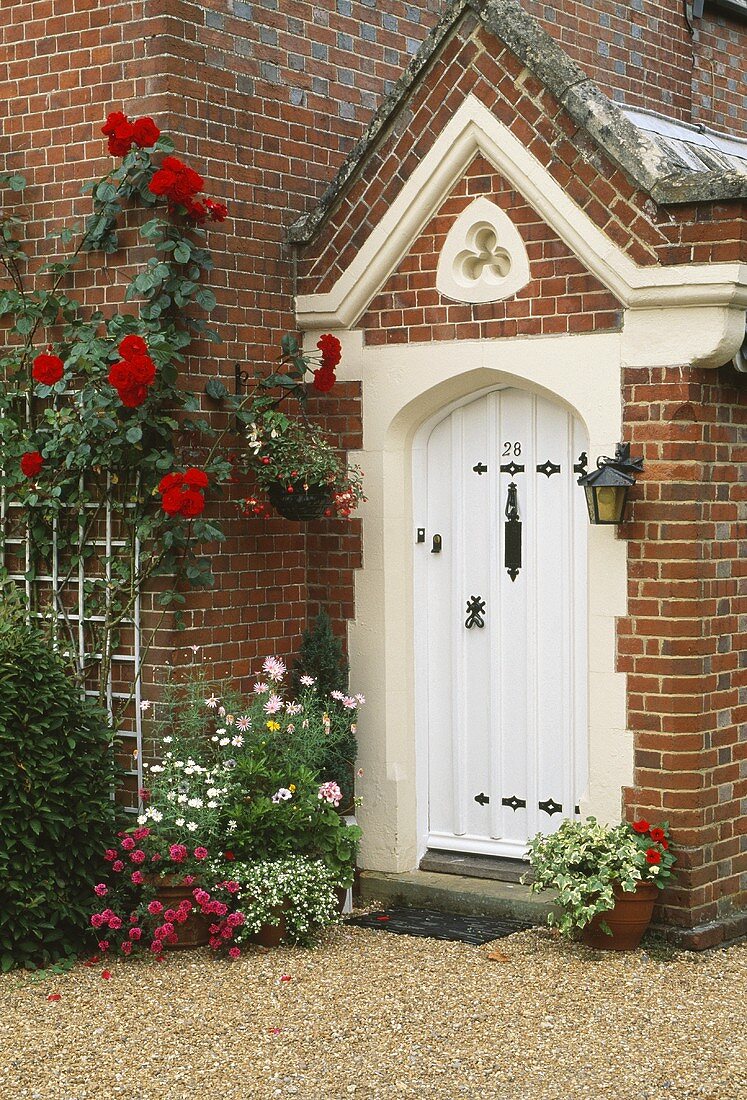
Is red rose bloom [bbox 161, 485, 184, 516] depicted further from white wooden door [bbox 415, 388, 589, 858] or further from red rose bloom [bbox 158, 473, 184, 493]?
white wooden door [bbox 415, 388, 589, 858]

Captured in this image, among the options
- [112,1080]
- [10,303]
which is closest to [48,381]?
[10,303]

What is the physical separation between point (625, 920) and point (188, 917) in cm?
199

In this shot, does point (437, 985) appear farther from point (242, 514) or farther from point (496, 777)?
point (242, 514)

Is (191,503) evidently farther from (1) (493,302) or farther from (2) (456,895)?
(2) (456,895)

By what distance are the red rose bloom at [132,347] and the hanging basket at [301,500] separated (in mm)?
1060

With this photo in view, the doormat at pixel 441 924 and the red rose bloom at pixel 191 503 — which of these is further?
the doormat at pixel 441 924

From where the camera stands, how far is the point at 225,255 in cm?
762

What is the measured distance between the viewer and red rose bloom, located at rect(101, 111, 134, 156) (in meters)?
7.02

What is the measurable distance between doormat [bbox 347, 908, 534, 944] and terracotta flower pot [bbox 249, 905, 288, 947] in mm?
562

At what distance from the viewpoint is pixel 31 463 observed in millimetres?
7398

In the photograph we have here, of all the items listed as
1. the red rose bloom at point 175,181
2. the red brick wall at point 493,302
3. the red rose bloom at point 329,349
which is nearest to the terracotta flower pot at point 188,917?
the red rose bloom at point 329,349

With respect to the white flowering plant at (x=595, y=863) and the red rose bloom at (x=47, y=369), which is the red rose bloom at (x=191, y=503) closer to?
the red rose bloom at (x=47, y=369)

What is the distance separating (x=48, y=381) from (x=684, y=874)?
148 inches

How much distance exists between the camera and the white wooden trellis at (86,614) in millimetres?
7426
